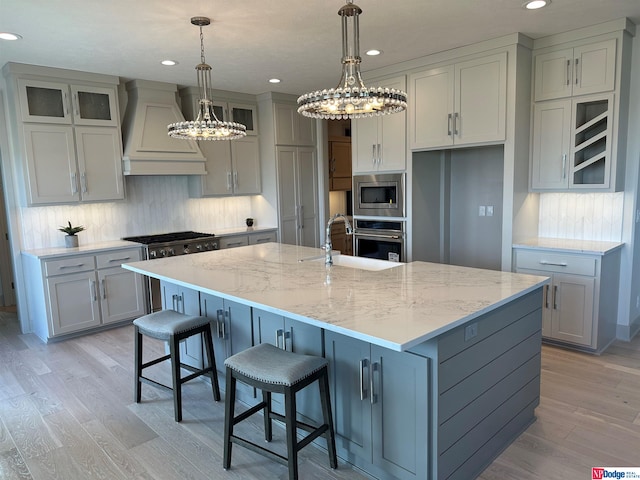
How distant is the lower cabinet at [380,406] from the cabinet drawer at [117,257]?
3144mm

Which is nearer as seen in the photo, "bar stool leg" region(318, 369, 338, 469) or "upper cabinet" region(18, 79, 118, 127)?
"bar stool leg" region(318, 369, 338, 469)

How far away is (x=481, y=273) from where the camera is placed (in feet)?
8.91

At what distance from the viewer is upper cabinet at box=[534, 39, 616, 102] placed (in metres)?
3.56

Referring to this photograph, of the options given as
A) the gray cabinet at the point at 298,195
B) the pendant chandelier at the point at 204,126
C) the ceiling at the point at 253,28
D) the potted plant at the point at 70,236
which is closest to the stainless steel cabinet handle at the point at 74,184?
the potted plant at the point at 70,236

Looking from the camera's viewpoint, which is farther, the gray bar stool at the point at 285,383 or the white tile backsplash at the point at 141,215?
the white tile backsplash at the point at 141,215

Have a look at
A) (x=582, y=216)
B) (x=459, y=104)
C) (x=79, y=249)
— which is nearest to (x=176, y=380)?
(x=79, y=249)

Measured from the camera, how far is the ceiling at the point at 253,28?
297 centimetres

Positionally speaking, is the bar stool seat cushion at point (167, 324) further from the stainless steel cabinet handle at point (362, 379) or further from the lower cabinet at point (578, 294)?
the lower cabinet at point (578, 294)

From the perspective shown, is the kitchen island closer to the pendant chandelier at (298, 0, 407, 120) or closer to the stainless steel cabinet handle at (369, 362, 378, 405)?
the stainless steel cabinet handle at (369, 362, 378, 405)

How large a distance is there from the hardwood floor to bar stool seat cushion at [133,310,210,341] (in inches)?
21.5

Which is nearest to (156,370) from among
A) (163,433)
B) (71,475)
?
(163,433)

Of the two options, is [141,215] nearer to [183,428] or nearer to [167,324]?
[167,324]

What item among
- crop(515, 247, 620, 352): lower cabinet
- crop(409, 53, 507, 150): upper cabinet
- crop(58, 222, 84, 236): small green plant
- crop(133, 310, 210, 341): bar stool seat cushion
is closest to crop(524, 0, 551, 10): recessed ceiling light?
crop(409, 53, 507, 150): upper cabinet

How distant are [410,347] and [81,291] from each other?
12.7 ft
